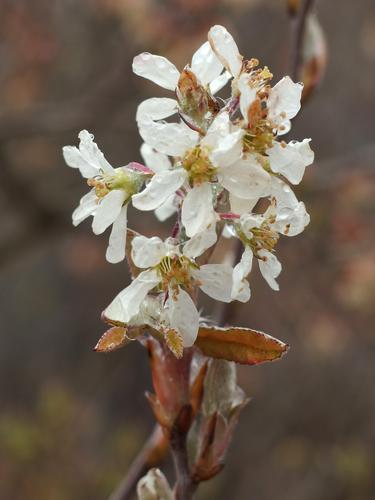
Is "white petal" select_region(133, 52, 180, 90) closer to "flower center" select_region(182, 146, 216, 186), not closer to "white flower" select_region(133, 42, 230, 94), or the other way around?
"white flower" select_region(133, 42, 230, 94)

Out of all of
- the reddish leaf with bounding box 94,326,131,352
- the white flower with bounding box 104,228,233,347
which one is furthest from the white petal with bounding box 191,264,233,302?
the reddish leaf with bounding box 94,326,131,352

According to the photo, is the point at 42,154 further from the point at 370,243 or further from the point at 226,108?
the point at 226,108

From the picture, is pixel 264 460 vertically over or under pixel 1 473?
over

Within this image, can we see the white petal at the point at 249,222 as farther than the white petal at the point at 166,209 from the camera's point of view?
No

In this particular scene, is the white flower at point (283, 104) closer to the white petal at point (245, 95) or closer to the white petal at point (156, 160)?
the white petal at point (245, 95)

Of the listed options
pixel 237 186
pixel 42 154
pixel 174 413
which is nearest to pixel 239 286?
pixel 237 186

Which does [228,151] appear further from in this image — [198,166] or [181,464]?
[181,464]

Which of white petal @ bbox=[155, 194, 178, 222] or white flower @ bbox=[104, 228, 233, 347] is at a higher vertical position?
white petal @ bbox=[155, 194, 178, 222]

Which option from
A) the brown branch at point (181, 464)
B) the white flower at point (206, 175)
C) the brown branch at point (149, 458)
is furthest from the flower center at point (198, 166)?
the brown branch at point (149, 458)
